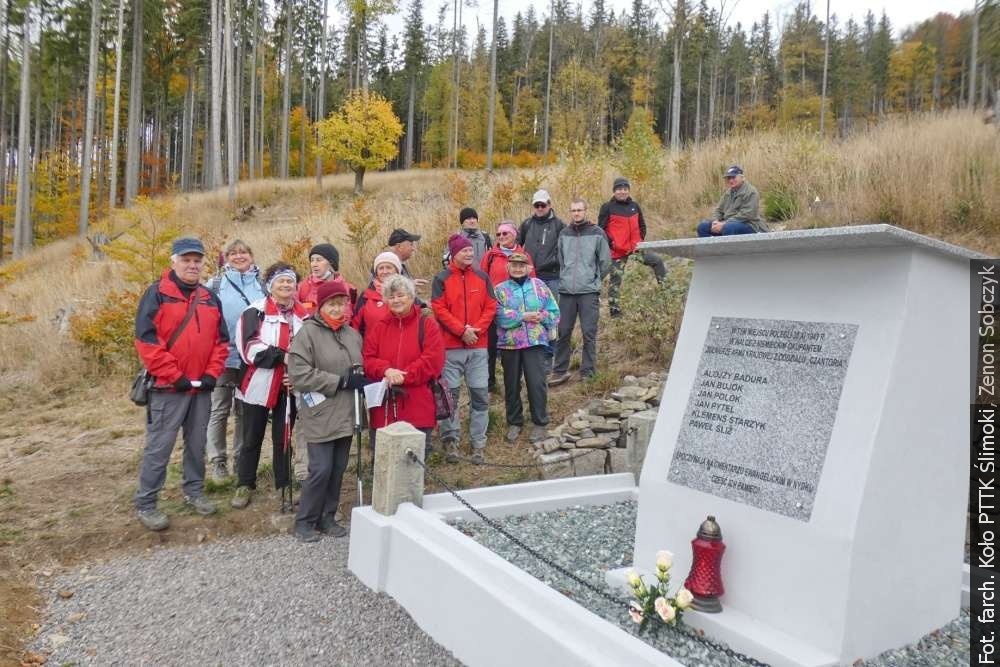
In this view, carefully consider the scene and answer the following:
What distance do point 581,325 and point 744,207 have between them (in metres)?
2.14

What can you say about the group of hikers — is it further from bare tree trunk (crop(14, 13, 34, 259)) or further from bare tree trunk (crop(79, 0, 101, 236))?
bare tree trunk (crop(79, 0, 101, 236))

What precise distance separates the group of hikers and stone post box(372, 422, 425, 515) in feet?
1.75

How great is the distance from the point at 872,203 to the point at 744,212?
2604mm

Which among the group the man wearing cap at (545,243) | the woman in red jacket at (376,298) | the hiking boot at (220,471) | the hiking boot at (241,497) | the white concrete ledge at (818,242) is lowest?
the hiking boot at (241,497)

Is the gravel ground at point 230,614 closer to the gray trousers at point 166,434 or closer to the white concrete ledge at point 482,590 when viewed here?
the white concrete ledge at point 482,590

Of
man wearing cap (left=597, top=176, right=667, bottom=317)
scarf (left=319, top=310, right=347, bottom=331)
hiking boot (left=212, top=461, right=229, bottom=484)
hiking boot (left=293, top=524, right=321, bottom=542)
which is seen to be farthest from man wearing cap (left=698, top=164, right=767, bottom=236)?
hiking boot (left=212, top=461, right=229, bottom=484)

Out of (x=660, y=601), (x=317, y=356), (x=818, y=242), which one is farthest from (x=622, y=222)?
(x=660, y=601)

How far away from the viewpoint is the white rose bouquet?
300 centimetres

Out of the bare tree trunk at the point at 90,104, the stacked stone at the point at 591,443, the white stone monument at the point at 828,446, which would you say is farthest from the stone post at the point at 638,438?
the bare tree trunk at the point at 90,104

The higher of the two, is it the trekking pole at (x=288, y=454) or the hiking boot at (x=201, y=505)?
the trekking pole at (x=288, y=454)

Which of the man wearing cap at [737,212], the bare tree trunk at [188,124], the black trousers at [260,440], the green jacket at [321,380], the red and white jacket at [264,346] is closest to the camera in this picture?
the green jacket at [321,380]

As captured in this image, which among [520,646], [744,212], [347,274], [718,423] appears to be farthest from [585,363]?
[347,274]

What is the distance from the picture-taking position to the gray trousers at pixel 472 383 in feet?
20.0

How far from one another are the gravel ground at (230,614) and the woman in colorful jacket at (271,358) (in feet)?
3.08
